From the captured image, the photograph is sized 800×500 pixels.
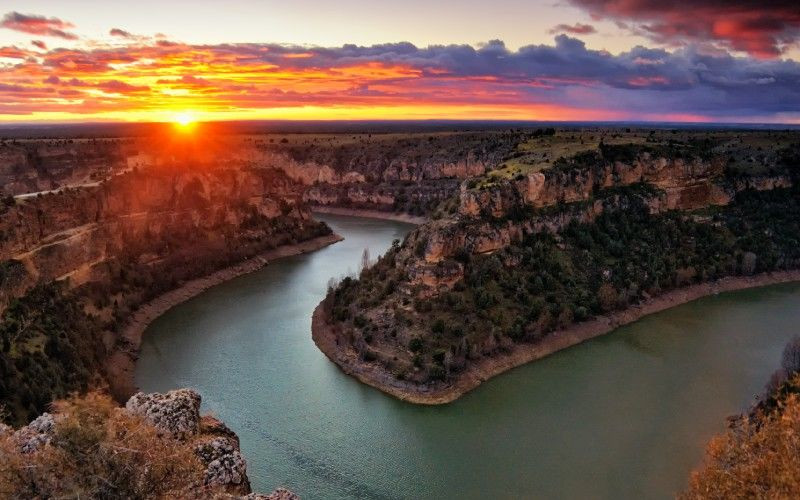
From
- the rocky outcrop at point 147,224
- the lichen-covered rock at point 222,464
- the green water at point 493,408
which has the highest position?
the lichen-covered rock at point 222,464

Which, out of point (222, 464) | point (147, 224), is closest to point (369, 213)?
point (147, 224)

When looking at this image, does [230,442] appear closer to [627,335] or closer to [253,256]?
[627,335]

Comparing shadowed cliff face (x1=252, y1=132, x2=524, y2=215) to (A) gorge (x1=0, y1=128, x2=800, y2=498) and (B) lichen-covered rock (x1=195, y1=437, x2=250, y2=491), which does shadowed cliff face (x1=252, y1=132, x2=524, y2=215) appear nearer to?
(A) gorge (x1=0, y1=128, x2=800, y2=498)

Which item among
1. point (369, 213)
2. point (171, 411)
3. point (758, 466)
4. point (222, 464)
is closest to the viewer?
point (222, 464)

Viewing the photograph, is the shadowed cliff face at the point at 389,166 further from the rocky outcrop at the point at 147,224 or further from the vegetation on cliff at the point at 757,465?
the vegetation on cliff at the point at 757,465

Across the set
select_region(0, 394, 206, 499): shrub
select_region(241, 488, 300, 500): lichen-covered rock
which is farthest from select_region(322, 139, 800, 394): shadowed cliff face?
select_region(0, 394, 206, 499): shrub

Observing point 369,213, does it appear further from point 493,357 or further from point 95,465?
point 95,465

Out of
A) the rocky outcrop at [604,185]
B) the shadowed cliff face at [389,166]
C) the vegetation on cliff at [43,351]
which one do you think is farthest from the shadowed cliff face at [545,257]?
the shadowed cliff face at [389,166]
